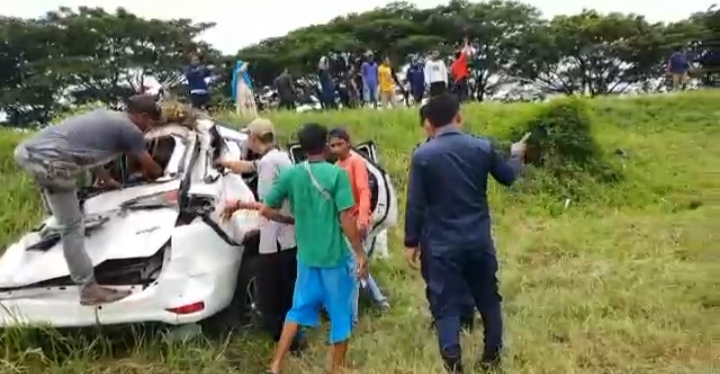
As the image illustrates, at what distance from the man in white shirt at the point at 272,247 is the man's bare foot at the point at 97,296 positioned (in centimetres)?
80

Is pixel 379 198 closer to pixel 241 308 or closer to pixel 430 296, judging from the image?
pixel 241 308

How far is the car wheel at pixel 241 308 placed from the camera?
227 inches

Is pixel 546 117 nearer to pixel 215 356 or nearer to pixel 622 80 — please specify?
pixel 215 356

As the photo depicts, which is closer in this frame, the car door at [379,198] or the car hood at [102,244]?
the car hood at [102,244]

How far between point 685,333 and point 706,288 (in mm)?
519

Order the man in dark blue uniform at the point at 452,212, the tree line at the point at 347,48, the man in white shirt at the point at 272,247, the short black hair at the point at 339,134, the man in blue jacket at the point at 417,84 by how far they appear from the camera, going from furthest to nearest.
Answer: the tree line at the point at 347,48 → the man in blue jacket at the point at 417,84 → the short black hair at the point at 339,134 → the man in white shirt at the point at 272,247 → the man in dark blue uniform at the point at 452,212

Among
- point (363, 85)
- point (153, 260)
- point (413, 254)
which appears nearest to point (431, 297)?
point (413, 254)

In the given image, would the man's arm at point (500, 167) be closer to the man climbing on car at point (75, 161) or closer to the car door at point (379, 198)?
the car door at point (379, 198)

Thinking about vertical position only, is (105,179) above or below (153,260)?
above

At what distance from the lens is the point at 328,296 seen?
16.5 feet

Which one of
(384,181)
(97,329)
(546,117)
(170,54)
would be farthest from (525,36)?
(97,329)

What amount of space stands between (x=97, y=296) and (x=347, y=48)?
2602 centimetres

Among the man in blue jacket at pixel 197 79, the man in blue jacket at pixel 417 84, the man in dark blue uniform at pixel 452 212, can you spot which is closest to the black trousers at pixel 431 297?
the man in dark blue uniform at pixel 452 212

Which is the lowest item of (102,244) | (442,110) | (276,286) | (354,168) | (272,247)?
(276,286)
